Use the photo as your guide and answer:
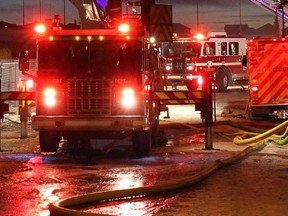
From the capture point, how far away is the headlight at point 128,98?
9492 mm

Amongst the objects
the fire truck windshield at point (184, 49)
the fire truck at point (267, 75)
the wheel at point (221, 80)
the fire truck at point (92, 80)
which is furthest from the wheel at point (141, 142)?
the wheel at point (221, 80)

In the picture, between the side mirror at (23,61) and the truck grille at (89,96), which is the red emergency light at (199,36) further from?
the truck grille at (89,96)

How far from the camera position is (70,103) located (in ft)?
31.3

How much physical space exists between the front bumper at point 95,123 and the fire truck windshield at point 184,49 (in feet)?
64.1

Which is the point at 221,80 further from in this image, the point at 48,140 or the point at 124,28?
the point at 124,28

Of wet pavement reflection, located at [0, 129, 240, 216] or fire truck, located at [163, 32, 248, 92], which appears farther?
fire truck, located at [163, 32, 248, 92]

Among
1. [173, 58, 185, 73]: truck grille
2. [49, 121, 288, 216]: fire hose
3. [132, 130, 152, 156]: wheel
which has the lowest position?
[49, 121, 288, 216]: fire hose

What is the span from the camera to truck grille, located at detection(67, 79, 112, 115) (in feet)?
31.1

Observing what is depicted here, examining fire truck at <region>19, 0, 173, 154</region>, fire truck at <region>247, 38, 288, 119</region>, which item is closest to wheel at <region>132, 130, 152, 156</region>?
fire truck at <region>19, 0, 173, 154</region>

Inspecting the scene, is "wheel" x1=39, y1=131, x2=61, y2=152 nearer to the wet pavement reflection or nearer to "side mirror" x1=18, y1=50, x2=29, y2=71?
the wet pavement reflection

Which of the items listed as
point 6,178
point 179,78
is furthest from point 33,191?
point 179,78

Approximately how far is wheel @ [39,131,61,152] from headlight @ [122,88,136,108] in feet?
5.27

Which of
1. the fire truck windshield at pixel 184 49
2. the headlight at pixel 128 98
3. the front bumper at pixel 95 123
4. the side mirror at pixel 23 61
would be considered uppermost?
the fire truck windshield at pixel 184 49

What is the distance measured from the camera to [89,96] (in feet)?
31.1
